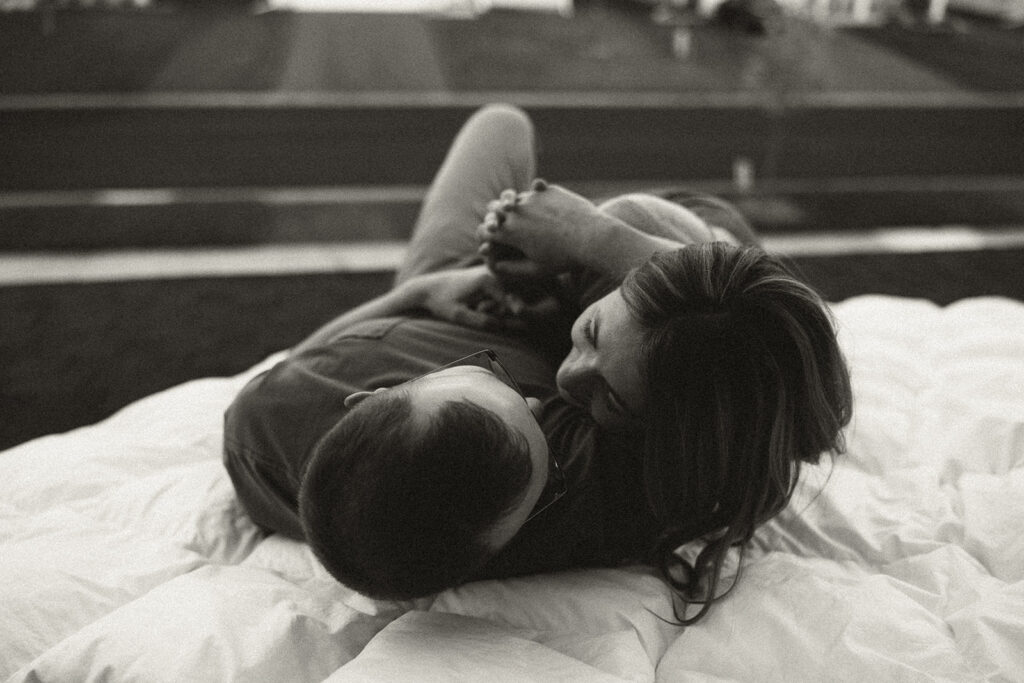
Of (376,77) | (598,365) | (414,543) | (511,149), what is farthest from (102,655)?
(376,77)

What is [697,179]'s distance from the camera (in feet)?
10.4

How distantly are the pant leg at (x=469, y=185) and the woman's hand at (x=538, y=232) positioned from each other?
0.23 metres

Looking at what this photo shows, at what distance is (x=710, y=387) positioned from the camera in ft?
2.84

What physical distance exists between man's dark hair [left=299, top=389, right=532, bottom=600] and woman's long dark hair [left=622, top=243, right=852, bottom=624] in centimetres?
18

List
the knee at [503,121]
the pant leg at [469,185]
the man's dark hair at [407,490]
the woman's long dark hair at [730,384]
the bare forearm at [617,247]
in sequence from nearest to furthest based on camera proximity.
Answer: the man's dark hair at [407,490] < the woman's long dark hair at [730,384] < the bare forearm at [617,247] < the pant leg at [469,185] < the knee at [503,121]

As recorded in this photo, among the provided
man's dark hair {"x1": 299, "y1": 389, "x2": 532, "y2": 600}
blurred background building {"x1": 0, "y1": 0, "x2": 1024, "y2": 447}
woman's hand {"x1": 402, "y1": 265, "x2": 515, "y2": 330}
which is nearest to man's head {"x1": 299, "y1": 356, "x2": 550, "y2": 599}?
man's dark hair {"x1": 299, "y1": 389, "x2": 532, "y2": 600}

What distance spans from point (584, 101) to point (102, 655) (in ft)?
8.25

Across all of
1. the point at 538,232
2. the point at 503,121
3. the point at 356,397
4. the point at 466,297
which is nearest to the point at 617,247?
the point at 538,232

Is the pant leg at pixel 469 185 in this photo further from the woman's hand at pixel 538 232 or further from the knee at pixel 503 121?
the woman's hand at pixel 538 232

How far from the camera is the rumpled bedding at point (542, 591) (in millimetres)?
799

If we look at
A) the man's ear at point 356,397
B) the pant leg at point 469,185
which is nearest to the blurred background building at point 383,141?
the pant leg at point 469,185

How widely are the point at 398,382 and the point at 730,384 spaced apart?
0.38 m

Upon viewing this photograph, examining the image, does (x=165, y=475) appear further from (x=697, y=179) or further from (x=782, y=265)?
(x=697, y=179)

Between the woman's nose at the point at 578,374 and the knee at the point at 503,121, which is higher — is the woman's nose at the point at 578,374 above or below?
below
